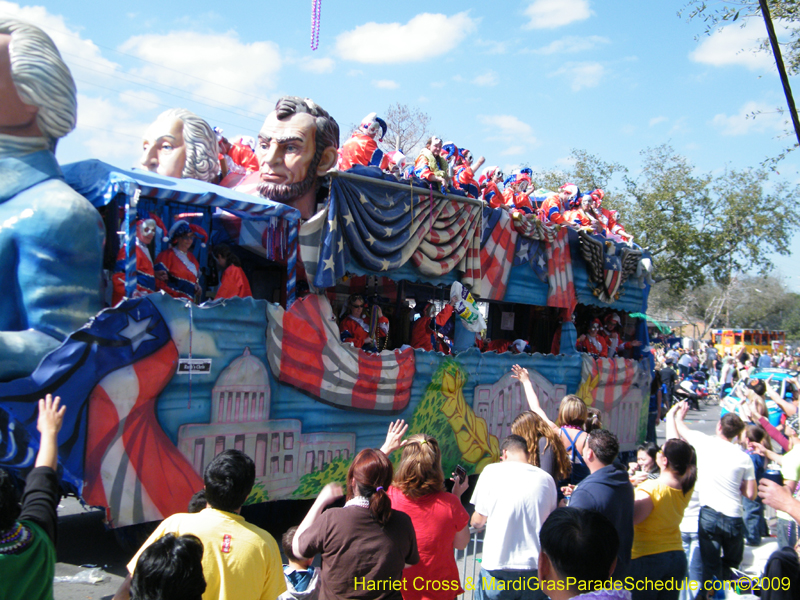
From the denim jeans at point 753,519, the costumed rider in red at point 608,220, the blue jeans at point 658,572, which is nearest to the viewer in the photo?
the blue jeans at point 658,572

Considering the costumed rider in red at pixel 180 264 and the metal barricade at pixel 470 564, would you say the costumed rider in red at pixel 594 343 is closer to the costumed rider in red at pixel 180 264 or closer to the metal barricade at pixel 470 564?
the metal barricade at pixel 470 564

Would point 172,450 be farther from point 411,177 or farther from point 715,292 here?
point 715,292

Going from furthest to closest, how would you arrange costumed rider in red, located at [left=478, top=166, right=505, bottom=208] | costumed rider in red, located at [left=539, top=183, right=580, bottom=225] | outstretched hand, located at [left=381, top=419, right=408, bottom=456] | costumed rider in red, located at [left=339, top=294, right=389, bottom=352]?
costumed rider in red, located at [left=539, top=183, right=580, bottom=225], costumed rider in red, located at [left=478, top=166, right=505, bottom=208], costumed rider in red, located at [left=339, top=294, right=389, bottom=352], outstretched hand, located at [left=381, top=419, right=408, bottom=456]

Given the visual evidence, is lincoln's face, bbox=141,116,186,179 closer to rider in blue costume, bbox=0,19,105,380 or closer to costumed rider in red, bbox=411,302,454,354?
rider in blue costume, bbox=0,19,105,380

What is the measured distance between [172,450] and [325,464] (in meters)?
1.83

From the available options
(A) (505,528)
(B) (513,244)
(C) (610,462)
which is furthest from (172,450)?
(B) (513,244)

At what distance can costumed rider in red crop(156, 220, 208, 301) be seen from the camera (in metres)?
6.54

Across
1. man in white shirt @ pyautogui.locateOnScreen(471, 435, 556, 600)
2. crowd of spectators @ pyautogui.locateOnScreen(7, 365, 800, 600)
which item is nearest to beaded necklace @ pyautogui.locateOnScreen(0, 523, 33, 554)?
crowd of spectators @ pyautogui.locateOnScreen(7, 365, 800, 600)

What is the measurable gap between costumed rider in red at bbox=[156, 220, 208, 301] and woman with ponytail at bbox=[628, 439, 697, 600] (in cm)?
435

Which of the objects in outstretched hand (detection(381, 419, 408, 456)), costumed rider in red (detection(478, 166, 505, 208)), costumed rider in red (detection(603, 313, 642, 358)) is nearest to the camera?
outstretched hand (detection(381, 419, 408, 456))

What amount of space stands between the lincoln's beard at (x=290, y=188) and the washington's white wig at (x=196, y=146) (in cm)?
83

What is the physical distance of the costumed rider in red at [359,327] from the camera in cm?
809

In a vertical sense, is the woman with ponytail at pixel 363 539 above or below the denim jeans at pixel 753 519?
above

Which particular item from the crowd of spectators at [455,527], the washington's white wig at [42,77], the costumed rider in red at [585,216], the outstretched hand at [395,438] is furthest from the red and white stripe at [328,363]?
the costumed rider in red at [585,216]
